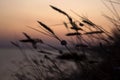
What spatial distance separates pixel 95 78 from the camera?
1.78 metres

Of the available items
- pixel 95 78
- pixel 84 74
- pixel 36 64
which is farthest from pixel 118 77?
pixel 36 64

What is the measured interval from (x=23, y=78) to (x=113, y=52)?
190 cm

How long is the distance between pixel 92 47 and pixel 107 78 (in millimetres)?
676

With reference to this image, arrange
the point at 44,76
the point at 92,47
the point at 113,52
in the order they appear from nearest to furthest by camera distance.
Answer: the point at 113,52
the point at 92,47
the point at 44,76

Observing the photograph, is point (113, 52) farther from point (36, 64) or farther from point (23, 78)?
point (23, 78)

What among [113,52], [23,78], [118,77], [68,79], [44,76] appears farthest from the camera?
[23,78]

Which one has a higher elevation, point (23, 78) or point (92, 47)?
point (92, 47)

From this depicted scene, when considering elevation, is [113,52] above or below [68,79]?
above

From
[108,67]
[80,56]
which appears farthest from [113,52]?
[80,56]

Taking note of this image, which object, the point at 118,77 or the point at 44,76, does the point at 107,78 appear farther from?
the point at 44,76

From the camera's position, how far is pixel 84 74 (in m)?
1.88

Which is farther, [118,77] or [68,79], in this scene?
[68,79]

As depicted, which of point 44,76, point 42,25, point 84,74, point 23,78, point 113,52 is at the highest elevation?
point 42,25

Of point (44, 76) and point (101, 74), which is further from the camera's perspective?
point (44, 76)
